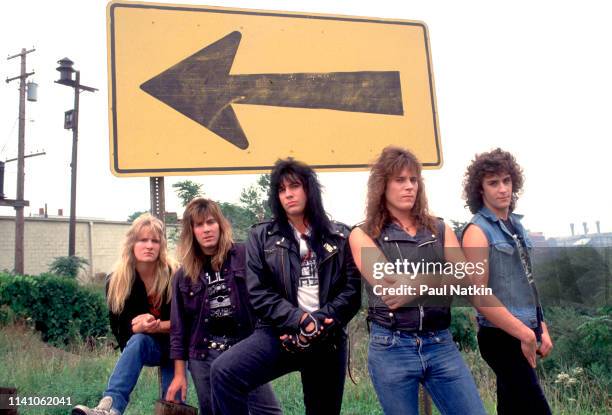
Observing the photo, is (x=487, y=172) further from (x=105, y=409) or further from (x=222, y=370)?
(x=105, y=409)

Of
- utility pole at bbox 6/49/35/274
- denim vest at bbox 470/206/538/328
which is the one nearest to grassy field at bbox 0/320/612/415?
denim vest at bbox 470/206/538/328

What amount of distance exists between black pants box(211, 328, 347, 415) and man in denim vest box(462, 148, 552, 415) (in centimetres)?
75

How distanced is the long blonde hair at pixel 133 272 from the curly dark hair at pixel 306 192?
95cm

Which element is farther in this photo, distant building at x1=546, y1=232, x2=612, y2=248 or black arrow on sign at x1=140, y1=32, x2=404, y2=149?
distant building at x1=546, y1=232, x2=612, y2=248

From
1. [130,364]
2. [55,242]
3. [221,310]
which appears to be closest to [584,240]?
[221,310]

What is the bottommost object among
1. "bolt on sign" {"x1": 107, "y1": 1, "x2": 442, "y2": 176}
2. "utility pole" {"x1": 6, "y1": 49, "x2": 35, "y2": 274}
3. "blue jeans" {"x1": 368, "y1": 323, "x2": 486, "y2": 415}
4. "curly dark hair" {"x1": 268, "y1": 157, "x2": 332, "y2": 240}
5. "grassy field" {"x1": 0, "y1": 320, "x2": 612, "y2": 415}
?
"grassy field" {"x1": 0, "y1": 320, "x2": 612, "y2": 415}

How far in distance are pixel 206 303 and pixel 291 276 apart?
2.15 ft

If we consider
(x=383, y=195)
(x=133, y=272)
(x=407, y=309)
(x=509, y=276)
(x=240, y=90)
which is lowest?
(x=407, y=309)

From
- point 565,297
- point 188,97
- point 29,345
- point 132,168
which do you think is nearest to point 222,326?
point 132,168

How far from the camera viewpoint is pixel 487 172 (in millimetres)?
2984

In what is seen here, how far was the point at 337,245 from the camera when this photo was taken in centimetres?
293

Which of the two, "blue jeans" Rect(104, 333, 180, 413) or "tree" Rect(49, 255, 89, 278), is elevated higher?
"tree" Rect(49, 255, 89, 278)

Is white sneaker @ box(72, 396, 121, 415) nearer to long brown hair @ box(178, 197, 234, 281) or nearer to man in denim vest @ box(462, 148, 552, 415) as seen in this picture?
long brown hair @ box(178, 197, 234, 281)

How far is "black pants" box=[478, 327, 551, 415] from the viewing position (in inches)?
108
